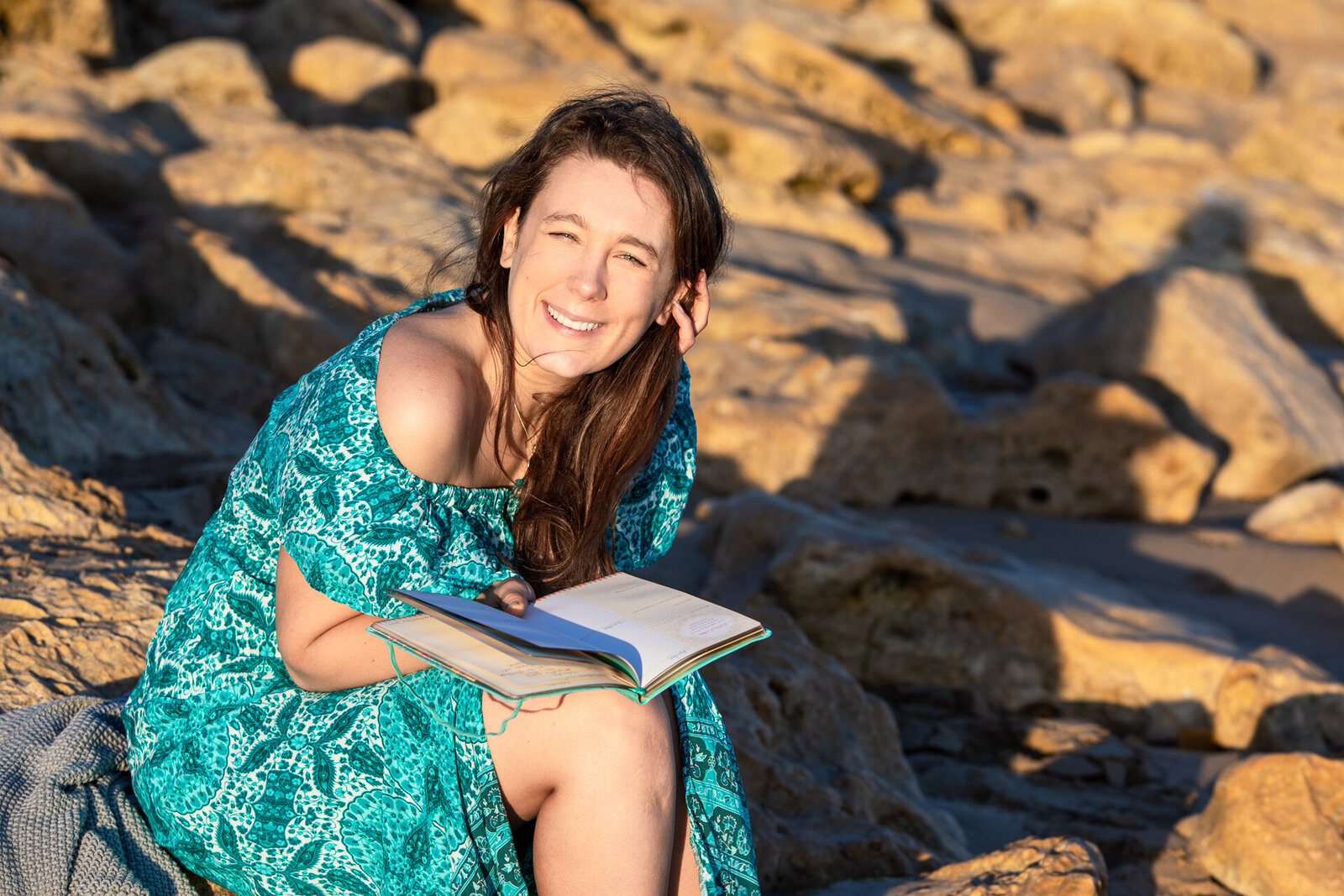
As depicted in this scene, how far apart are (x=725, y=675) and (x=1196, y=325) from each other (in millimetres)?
5929

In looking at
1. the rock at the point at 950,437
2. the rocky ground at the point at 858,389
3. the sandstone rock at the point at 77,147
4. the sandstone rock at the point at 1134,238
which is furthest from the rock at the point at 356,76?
the sandstone rock at the point at 1134,238

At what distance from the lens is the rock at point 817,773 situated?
9.50 ft

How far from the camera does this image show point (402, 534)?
6.38ft

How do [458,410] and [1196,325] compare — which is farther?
[1196,325]

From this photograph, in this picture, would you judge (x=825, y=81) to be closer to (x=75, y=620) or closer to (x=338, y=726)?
(x=75, y=620)

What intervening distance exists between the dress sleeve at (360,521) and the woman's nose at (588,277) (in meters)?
0.47

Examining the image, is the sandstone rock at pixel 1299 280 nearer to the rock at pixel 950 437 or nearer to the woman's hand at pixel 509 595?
the rock at pixel 950 437

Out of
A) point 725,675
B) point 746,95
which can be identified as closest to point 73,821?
point 725,675

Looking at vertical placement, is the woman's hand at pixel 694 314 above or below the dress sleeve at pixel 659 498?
above

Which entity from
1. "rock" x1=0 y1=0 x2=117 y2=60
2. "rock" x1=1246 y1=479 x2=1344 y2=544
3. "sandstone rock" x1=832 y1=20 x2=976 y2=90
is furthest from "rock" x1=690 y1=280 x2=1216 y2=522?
"sandstone rock" x1=832 y1=20 x2=976 y2=90

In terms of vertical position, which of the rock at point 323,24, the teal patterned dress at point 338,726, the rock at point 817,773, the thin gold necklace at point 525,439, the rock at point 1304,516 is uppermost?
the rock at point 323,24

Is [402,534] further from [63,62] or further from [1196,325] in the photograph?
[63,62]

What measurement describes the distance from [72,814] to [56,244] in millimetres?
4753

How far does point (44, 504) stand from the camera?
10.7 ft
